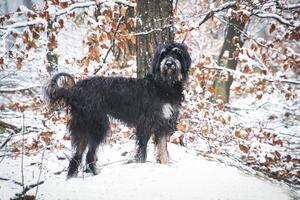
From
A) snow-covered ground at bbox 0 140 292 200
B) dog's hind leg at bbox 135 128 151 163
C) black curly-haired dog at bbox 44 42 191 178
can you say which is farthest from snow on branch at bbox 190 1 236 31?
snow-covered ground at bbox 0 140 292 200

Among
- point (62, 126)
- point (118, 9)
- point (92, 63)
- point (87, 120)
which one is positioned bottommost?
point (62, 126)

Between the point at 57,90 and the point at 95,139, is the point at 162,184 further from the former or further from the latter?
the point at 57,90

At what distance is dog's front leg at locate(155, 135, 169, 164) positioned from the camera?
531 cm

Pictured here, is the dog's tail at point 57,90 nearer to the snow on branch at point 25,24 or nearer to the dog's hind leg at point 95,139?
the dog's hind leg at point 95,139

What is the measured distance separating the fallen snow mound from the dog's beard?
1366mm

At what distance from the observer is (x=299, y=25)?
18.0 ft

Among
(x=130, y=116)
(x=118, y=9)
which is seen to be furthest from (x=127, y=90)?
(x=118, y=9)

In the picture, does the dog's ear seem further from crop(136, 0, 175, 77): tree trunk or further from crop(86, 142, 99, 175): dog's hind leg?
crop(86, 142, 99, 175): dog's hind leg

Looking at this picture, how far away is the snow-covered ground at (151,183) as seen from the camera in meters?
3.92

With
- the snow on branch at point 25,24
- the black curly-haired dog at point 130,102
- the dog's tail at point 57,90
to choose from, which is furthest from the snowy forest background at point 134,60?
the black curly-haired dog at point 130,102

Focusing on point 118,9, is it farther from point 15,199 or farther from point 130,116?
point 15,199

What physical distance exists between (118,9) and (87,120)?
76.9 inches

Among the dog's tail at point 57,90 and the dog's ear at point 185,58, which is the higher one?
the dog's ear at point 185,58

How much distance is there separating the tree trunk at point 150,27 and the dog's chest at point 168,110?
0.94 metres
